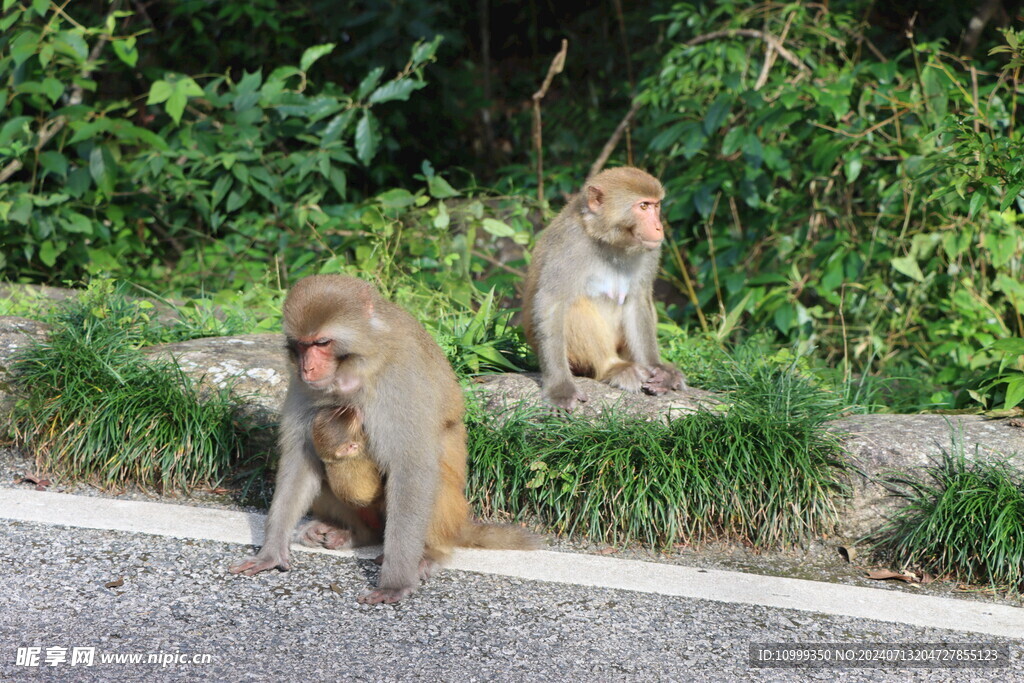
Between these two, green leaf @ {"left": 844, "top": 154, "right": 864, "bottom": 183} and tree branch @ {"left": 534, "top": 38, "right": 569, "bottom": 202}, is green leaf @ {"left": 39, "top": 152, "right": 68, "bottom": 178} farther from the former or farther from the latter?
green leaf @ {"left": 844, "top": 154, "right": 864, "bottom": 183}

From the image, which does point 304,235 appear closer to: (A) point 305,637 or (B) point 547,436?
(B) point 547,436

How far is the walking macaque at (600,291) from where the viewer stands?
486 centimetres

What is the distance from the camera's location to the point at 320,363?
11.1ft

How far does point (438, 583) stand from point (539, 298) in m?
1.63

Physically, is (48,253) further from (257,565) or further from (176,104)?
(257,565)

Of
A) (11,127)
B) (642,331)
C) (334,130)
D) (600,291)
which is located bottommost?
(642,331)

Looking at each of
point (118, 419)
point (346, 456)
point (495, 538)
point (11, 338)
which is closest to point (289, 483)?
point (346, 456)

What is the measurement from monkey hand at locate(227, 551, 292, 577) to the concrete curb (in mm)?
97

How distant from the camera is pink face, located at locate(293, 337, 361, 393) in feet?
11.1

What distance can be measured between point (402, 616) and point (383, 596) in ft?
0.33

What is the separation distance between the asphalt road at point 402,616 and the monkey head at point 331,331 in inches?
29.0

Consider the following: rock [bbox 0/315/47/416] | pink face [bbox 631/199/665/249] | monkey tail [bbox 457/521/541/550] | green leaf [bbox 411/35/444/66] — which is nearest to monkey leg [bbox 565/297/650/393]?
pink face [bbox 631/199/665/249]

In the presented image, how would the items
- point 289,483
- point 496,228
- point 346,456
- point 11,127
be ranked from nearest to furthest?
point 346,456 < point 289,483 < point 496,228 < point 11,127

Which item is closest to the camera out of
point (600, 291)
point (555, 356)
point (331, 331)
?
point (331, 331)
